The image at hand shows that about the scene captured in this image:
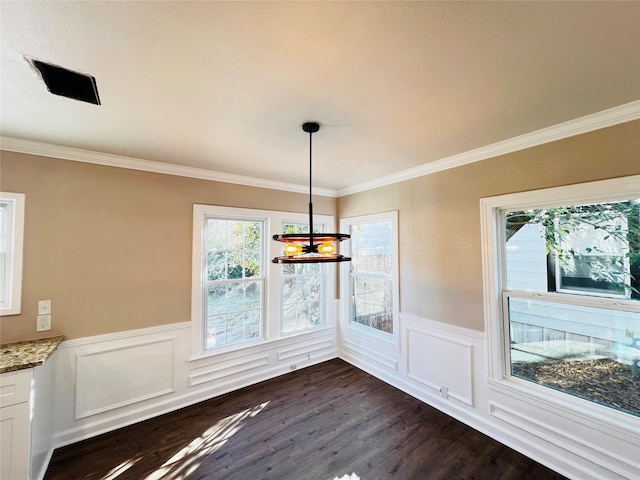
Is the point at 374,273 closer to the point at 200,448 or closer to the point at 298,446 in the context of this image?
the point at 298,446

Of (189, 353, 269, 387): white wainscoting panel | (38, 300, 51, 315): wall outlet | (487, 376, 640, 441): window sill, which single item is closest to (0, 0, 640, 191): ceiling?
(38, 300, 51, 315): wall outlet

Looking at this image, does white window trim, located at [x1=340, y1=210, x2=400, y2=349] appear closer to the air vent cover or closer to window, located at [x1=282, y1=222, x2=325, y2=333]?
window, located at [x1=282, y1=222, x2=325, y2=333]

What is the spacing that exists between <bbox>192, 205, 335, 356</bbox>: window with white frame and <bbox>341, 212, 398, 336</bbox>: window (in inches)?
25.8

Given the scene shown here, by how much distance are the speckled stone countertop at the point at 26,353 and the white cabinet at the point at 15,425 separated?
0.05 m

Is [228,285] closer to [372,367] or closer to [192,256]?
[192,256]

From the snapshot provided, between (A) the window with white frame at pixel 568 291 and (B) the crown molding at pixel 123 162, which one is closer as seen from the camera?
(A) the window with white frame at pixel 568 291

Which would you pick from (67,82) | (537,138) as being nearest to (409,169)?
(537,138)

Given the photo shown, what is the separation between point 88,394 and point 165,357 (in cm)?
64

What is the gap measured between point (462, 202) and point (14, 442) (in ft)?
13.0

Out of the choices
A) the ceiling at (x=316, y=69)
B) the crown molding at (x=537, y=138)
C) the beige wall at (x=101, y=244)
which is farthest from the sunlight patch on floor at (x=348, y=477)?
the crown molding at (x=537, y=138)

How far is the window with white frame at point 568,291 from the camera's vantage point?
181cm

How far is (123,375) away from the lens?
2.55m

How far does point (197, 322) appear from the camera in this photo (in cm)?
296

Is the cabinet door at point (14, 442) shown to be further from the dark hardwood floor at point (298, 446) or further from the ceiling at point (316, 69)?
the ceiling at point (316, 69)
